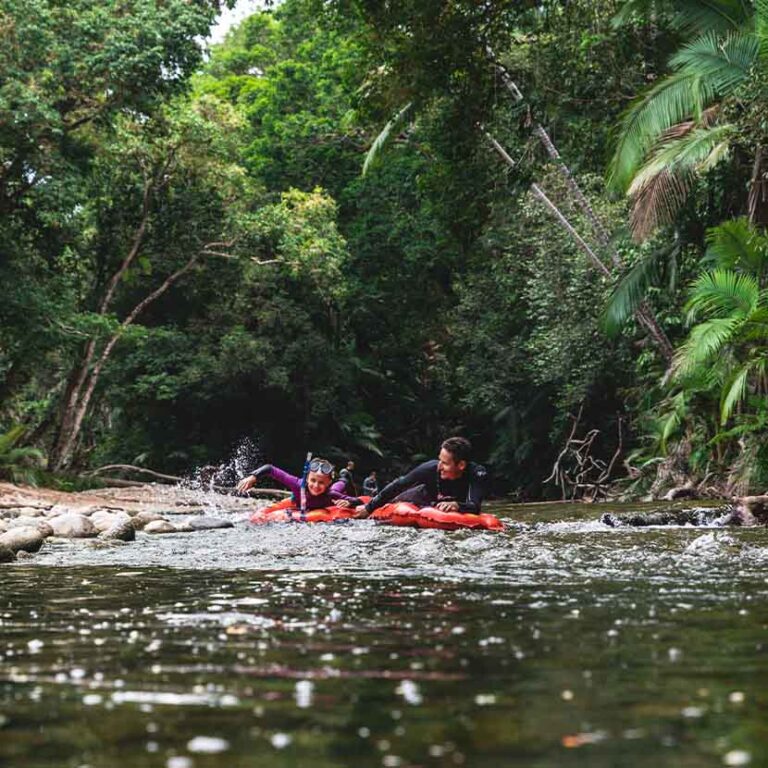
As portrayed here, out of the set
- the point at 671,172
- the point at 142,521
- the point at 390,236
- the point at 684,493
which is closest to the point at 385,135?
the point at 671,172

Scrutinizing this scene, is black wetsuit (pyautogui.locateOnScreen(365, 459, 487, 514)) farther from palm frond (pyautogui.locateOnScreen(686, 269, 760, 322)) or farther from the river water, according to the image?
the river water

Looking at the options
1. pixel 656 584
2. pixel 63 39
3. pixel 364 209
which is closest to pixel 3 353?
pixel 63 39

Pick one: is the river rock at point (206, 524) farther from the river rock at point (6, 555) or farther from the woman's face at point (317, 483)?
the river rock at point (6, 555)

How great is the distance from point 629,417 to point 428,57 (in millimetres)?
17753

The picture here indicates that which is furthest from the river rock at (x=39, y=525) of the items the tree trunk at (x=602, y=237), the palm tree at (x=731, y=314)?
the tree trunk at (x=602, y=237)

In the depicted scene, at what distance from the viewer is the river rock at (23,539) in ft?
29.3

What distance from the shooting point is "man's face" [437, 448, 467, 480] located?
1188 centimetres

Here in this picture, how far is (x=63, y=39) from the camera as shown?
2302cm

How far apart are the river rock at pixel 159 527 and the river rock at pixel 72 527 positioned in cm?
109

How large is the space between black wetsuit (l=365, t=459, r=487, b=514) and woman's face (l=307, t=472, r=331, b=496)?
1.14m

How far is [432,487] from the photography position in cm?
1250

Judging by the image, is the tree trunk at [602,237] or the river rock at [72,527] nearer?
the river rock at [72,527]

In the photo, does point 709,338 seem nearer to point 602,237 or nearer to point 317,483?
point 317,483

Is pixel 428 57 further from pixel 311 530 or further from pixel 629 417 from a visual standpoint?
pixel 629 417
